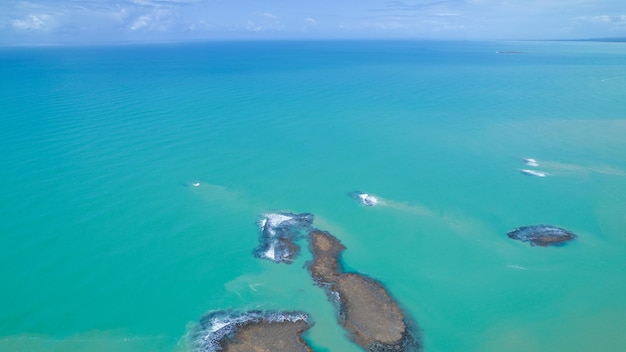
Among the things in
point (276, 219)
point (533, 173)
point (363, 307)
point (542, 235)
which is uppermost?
point (276, 219)

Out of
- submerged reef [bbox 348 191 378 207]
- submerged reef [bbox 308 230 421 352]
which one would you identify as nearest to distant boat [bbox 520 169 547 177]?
submerged reef [bbox 348 191 378 207]

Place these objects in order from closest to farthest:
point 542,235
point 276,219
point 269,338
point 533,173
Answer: point 269,338, point 542,235, point 276,219, point 533,173

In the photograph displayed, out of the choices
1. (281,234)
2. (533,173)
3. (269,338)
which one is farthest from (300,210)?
(533,173)

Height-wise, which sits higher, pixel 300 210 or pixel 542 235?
pixel 300 210

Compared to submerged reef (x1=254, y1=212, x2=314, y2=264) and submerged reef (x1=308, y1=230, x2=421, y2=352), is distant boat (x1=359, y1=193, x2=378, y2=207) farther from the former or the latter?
submerged reef (x1=308, y1=230, x2=421, y2=352)

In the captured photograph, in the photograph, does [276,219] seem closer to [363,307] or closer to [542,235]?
[363,307]

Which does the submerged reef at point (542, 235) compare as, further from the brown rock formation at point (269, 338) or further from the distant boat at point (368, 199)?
the brown rock formation at point (269, 338)

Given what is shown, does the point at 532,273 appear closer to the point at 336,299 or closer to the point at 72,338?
the point at 336,299
